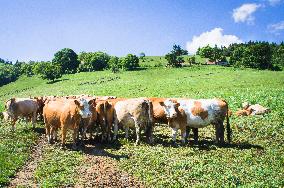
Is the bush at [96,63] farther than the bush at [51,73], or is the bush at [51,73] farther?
the bush at [96,63]

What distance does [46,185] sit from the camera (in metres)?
13.2

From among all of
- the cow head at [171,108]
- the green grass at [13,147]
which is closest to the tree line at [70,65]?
the green grass at [13,147]

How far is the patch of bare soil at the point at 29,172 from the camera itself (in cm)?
1365

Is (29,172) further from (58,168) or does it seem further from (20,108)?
(20,108)

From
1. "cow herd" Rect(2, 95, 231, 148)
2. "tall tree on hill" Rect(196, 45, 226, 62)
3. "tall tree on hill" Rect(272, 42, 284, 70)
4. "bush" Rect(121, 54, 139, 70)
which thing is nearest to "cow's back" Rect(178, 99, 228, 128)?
"cow herd" Rect(2, 95, 231, 148)

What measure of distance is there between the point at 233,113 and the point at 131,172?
1718 centimetres

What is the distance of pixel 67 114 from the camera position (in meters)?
18.5

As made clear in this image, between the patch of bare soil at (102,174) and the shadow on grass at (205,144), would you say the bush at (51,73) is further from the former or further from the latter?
the patch of bare soil at (102,174)

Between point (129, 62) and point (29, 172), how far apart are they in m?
93.4

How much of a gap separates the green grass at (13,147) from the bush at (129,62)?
268ft

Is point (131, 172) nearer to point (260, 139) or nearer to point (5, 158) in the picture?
point (5, 158)

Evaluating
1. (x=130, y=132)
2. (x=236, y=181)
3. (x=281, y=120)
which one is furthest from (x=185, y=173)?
(x=281, y=120)

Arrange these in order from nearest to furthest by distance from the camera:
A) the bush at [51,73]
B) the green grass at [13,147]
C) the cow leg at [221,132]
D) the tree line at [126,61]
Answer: the green grass at [13,147], the cow leg at [221,132], the bush at [51,73], the tree line at [126,61]

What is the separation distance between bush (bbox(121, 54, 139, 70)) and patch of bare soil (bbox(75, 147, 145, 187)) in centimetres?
9017
